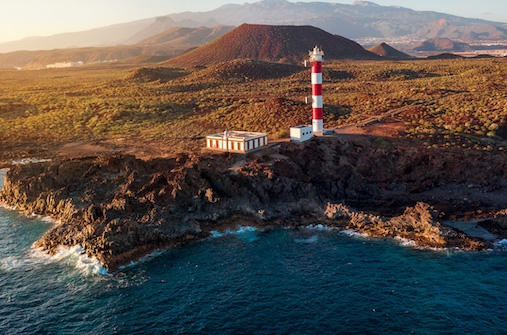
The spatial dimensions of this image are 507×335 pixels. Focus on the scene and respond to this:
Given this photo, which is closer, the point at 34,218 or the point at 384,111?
the point at 34,218

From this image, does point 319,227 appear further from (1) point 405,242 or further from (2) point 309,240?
(1) point 405,242

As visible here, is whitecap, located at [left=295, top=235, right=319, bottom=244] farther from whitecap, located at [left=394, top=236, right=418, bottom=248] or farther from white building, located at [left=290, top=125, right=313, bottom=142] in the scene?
white building, located at [left=290, top=125, right=313, bottom=142]

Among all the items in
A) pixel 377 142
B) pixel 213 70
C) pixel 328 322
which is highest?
pixel 213 70

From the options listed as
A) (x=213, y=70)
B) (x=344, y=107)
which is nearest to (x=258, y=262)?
(x=344, y=107)

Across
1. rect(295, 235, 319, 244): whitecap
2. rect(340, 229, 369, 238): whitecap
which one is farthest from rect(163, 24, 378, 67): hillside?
rect(295, 235, 319, 244): whitecap

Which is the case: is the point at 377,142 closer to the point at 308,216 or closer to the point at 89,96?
the point at 308,216

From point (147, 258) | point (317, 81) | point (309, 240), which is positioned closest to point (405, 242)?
point (309, 240)
